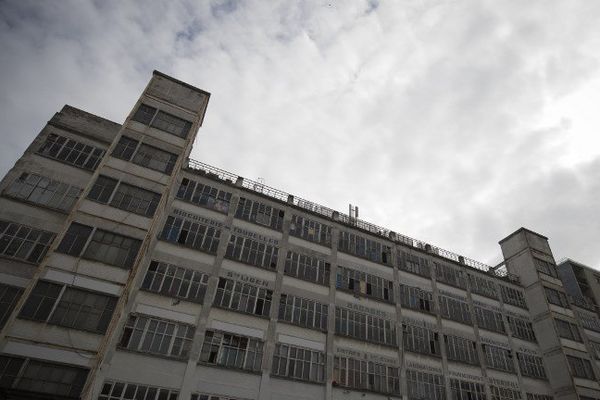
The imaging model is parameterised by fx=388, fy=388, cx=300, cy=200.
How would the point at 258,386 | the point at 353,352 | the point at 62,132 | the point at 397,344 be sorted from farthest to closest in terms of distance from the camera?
the point at 397,344, the point at 353,352, the point at 62,132, the point at 258,386

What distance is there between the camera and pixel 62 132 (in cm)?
2497

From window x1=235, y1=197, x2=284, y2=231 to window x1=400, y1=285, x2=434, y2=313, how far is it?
1160cm

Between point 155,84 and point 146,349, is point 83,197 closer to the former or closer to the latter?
point 146,349

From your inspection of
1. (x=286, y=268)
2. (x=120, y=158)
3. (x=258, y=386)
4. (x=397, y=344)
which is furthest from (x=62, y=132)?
(x=397, y=344)

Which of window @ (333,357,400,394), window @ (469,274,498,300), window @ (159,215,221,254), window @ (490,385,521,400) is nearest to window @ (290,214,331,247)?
window @ (159,215,221,254)

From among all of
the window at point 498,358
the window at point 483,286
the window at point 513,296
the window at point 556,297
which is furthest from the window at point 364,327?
the window at point 556,297

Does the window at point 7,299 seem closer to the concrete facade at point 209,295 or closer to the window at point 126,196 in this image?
the concrete facade at point 209,295

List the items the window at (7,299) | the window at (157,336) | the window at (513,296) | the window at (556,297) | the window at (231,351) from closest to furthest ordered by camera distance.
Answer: the window at (7,299) → the window at (157,336) → the window at (231,351) → the window at (513,296) → the window at (556,297)

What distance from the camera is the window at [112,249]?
20438 mm

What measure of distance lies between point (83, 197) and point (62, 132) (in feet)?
20.9

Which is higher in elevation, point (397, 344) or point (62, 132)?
point (62, 132)

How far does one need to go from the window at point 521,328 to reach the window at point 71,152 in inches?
1448

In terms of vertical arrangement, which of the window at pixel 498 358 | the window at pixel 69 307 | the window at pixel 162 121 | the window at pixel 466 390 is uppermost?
the window at pixel 162 121

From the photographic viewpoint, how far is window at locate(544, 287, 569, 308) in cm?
3828
